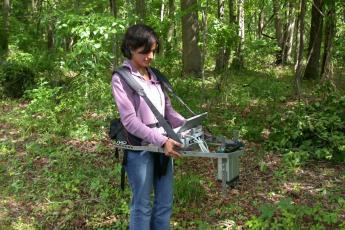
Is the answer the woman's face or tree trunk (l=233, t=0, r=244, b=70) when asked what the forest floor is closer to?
the woman's face

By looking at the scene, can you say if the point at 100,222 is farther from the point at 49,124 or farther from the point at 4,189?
the point at 49,124

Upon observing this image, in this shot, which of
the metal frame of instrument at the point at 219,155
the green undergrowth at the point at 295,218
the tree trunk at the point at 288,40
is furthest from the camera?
the tree trunk at the point at 288,40

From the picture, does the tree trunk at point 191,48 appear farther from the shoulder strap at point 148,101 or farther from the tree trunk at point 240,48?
the shoulder strap at point 148,101

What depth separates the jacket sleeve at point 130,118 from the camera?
3.25 m

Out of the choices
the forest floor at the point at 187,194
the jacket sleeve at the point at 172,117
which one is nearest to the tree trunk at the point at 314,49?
the forest floor at the point at 187,194

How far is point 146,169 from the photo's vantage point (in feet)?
11.3

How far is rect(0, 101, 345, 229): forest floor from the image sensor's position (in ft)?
15.8

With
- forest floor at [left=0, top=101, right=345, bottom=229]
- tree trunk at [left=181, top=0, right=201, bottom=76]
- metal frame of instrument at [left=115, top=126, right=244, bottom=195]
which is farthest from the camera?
tree trunk at [left=181, top=0, right=201, bottom=76]

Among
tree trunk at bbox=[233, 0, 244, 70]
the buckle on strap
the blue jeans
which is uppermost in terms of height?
tree trunk at bbox=[233, 0, 244, 70]

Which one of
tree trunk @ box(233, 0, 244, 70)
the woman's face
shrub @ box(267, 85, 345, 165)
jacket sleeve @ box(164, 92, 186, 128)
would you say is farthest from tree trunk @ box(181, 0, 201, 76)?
the woman's face

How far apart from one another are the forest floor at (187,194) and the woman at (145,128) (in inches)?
30.5

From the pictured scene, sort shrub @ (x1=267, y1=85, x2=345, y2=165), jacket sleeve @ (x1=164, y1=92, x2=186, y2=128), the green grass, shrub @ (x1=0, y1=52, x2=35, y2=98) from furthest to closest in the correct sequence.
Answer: shrub @ (x1=0, y1=52, x2=35, y2=98), shrub @ (x1=267, y1=85, x2=345, y2=165), the green grass, jacket sleeve @ (x1=164, y1=92, x2=186, y2=128)

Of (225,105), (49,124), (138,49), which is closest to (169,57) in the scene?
(225,105)

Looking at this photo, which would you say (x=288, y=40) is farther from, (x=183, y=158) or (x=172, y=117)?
(x=172, y=117)
